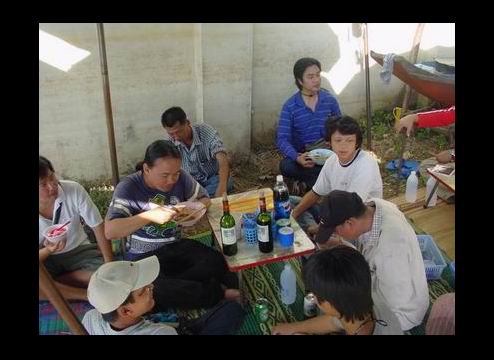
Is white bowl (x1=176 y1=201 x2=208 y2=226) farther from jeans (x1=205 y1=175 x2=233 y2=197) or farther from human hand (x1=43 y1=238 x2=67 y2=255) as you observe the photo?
jeans (x1=205 y1=175 x2=233 y2=197)

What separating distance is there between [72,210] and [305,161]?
254 cm

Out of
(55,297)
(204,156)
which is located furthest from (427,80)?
(55,297)

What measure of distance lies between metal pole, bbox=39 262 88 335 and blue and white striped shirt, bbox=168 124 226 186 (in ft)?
9.18

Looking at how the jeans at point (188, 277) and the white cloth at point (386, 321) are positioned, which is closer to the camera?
the white cloth at point (386, 321)

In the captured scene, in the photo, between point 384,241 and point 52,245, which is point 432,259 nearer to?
point 384,241

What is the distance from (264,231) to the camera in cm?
308

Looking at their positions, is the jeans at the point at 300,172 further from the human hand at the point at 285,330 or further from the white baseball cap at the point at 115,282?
the white baseball cap at the point at 115,282

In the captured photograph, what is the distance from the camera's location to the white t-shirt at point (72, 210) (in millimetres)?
3365

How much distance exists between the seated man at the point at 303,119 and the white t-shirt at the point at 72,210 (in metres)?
2.37

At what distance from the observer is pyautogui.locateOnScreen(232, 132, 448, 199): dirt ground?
19.3 feet

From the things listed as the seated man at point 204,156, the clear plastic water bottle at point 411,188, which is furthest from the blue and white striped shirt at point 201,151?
the clear plastic water bottle at point 411,188

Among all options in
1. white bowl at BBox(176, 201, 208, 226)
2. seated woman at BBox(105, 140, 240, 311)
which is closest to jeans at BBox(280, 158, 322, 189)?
seated woman at BBox(105, 140, 240, 311)

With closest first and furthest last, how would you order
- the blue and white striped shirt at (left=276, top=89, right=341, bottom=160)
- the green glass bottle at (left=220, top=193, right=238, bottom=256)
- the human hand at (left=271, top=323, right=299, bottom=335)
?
the human hand at (left=271, top=323, right=299, bottom=335), the green glass bottle at (left=220, top=193, right=238, bottom=256), the blue and white striped shirt at (left=276, top=89, right=341, bottom=160)

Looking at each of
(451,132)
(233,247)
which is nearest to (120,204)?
(233,247)
